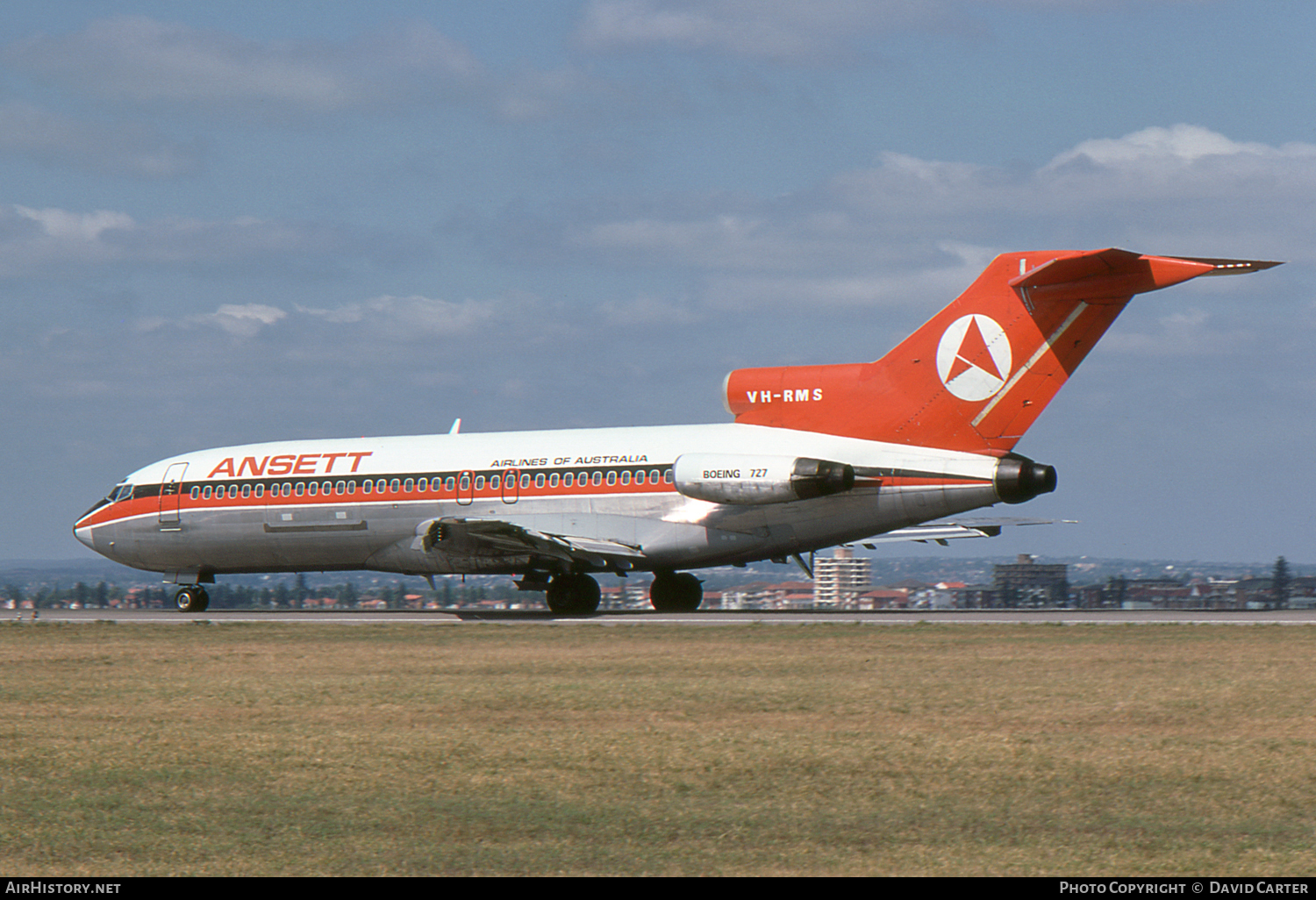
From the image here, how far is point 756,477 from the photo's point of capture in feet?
101

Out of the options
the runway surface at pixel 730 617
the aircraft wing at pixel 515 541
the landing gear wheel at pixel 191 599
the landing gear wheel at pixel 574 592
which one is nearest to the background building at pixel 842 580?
the runway surface at pixel 730 617

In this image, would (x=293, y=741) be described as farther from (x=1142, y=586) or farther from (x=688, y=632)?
(x=1142, y=586)

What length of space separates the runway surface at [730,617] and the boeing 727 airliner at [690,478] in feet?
4.06

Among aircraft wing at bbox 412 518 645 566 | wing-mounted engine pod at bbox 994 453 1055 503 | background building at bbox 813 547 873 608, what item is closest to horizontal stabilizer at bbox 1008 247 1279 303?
wing-mounted engine pod at bbox 994 453 1055 503

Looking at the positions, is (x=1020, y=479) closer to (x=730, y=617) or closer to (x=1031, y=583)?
(x=730, y=617)

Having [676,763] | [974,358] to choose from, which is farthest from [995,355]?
[676,763]

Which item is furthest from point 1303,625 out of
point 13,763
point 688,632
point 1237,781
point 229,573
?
point 229,573

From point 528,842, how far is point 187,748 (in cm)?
536

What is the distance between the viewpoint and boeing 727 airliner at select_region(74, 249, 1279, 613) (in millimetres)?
29250

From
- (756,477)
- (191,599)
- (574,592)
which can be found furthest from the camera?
(191,599)

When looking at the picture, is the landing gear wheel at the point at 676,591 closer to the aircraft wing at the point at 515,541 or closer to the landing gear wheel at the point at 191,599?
the aircraft wing at the point at 515,541

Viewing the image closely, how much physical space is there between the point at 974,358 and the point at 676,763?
18.8 m

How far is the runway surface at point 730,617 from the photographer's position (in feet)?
94.7

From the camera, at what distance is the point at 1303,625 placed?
26422 mm
